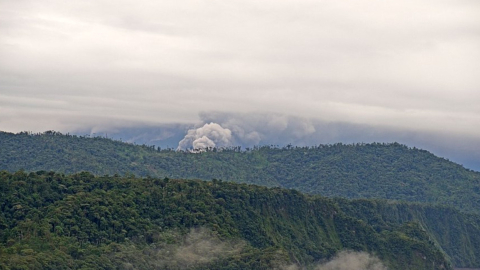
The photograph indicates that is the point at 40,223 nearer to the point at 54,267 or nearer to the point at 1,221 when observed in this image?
the point at 1,221

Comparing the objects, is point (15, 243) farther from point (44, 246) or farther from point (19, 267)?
point (19, 267)

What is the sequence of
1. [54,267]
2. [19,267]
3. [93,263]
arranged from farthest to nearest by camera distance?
1. [93,263]
2. [54,267]
3. [19,267]

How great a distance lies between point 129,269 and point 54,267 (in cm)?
2223

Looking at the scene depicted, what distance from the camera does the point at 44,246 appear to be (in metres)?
191

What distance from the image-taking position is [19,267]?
16862 cm

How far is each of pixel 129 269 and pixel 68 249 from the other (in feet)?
48.0

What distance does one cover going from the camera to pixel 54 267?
180 m

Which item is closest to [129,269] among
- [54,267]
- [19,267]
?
[54,267]

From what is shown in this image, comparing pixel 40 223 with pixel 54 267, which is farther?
pixel 40 223

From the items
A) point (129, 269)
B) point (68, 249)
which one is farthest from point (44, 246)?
point (129, 269)

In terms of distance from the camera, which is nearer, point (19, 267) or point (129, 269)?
point (19, 267)

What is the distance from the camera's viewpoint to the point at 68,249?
195 meters

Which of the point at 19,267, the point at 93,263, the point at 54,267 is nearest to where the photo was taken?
the point at 19,267

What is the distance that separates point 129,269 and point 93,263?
9379mm
